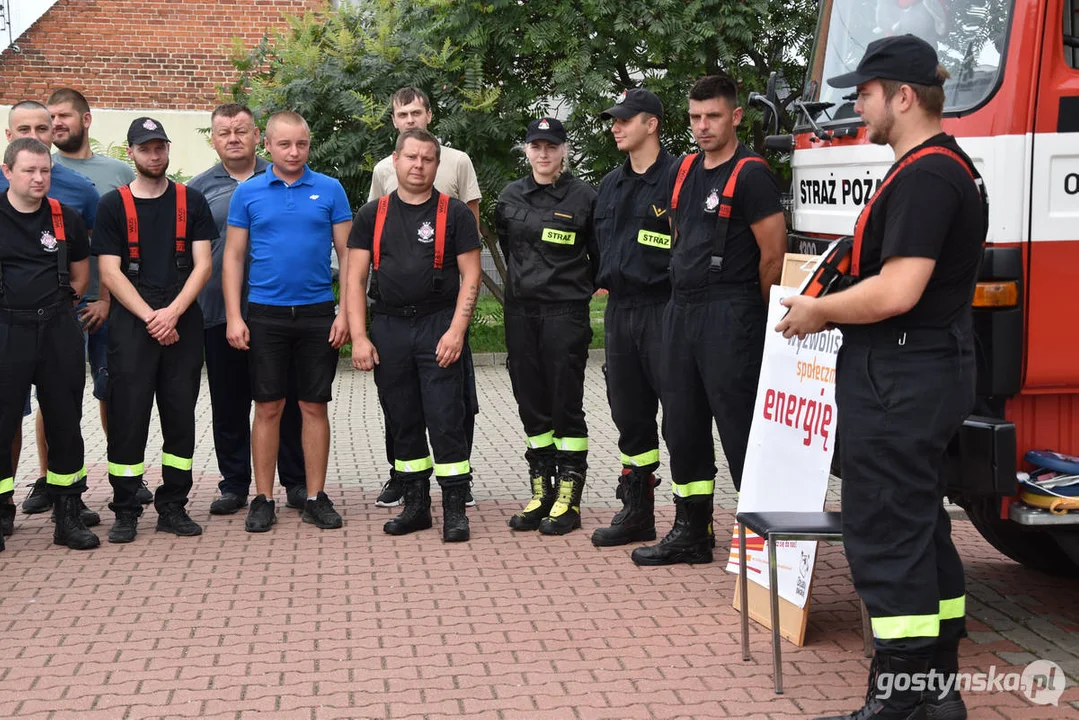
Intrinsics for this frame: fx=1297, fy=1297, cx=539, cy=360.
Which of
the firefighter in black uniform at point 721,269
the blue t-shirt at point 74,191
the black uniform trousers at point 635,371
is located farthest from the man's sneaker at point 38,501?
the firefighter in black uniform at point 721,269

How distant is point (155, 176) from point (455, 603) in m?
3.01

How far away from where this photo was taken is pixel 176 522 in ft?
24.2

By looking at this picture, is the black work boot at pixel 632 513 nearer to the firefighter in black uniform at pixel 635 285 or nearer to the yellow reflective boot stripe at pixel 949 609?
the firefighter in black uniform at pixel 635 285

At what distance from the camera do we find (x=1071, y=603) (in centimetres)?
585

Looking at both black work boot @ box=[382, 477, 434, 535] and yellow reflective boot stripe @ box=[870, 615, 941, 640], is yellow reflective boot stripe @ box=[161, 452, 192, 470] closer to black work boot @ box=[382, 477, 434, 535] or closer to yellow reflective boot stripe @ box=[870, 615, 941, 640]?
black work boot @ box=[382, 477, 434, 535]

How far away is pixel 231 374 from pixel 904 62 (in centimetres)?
495

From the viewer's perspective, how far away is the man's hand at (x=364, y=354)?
721cm

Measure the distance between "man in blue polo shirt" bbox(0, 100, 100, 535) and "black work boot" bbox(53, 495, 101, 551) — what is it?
1.03ft

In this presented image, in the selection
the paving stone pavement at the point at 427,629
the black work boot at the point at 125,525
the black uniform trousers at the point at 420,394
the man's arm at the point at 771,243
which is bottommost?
the paving stone pavement at the point at 427,629

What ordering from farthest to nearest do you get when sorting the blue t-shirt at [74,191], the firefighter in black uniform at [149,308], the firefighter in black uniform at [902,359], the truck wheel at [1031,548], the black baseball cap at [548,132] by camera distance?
the blue t-shirt at [74,191]
the firefighter in black uniform at [149,308]
the black baseball cap at [548,132]
the truck wheel at [1031,548]
the firefighter in black uniform at [902,359]

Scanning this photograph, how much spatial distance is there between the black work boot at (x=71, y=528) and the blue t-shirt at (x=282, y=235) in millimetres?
A: 1506

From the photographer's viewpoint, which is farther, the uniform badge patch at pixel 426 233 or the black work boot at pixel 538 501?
the black work boot at pixel 538 501

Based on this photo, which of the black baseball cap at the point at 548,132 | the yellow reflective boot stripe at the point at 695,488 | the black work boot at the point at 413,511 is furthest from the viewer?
the black work boot at the point at 413,511

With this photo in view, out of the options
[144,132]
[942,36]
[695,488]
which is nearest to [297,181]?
[144,132]
